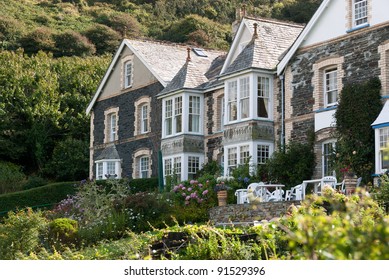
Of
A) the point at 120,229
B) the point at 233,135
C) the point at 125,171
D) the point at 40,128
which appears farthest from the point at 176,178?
the point at 40,128

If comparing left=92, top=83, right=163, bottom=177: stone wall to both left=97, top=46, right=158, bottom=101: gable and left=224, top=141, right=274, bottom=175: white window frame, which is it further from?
left=224, top=141, right=274, bottom=175: white window frame

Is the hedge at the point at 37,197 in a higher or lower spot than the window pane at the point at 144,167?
lower

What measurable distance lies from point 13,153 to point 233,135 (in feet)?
64.8

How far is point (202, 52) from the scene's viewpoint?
36.8 meters

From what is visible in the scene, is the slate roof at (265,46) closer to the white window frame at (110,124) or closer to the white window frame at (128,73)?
the white window frame at (128,73)

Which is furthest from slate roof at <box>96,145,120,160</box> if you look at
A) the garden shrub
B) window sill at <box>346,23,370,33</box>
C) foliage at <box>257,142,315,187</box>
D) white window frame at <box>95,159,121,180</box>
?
the garden shrub

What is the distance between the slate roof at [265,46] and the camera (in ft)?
95.6

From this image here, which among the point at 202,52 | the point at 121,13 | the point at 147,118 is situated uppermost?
the point at 121,13

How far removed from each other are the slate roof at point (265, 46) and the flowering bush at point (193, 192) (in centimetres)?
458

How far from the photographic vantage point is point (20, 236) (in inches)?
746

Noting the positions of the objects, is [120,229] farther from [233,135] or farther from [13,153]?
[13,153]

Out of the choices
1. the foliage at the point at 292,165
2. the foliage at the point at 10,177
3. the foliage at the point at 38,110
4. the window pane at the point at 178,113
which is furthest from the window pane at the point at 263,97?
the foliage at the point at 38,110

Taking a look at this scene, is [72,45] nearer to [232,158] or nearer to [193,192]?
[232,158]

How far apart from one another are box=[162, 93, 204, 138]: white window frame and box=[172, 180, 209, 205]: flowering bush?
18.0 ft
